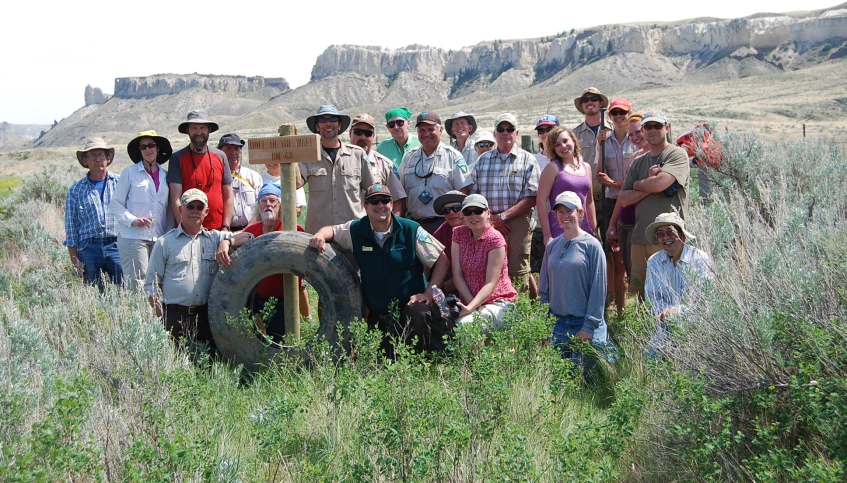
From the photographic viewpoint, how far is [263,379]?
15.8 feet

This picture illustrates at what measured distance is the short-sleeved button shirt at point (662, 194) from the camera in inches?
216

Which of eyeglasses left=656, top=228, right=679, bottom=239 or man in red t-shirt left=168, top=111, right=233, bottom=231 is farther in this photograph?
man in red t-shirt left=168, top=111, right=233, bottom=231

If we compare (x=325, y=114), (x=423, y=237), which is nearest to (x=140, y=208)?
(x=325, y=114)

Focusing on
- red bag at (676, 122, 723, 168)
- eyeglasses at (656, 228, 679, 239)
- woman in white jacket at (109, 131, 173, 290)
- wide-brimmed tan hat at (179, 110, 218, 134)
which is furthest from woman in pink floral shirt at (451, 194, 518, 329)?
red bag at (676, 122, 723, 168)

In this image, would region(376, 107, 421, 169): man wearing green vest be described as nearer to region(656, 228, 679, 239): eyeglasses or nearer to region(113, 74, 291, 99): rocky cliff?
region(656, 228, 679, 239): eyeglasses

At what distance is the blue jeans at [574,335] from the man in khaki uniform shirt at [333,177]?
206 centimetres

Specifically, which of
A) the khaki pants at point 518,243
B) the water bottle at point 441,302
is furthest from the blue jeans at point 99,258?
the khaki pants at point 518,243

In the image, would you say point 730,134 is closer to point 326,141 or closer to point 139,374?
point 326,141

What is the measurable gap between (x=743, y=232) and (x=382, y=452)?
3.12 metres

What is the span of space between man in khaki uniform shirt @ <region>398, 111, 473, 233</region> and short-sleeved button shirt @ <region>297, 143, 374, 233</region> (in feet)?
1.73

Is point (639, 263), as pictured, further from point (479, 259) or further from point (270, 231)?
point (270, 231)

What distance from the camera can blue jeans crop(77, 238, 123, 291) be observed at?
6.54m

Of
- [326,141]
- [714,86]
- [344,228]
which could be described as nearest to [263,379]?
[344,228]

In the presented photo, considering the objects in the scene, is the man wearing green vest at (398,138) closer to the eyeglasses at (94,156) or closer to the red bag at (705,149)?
the eyeglasses at (94,156)
